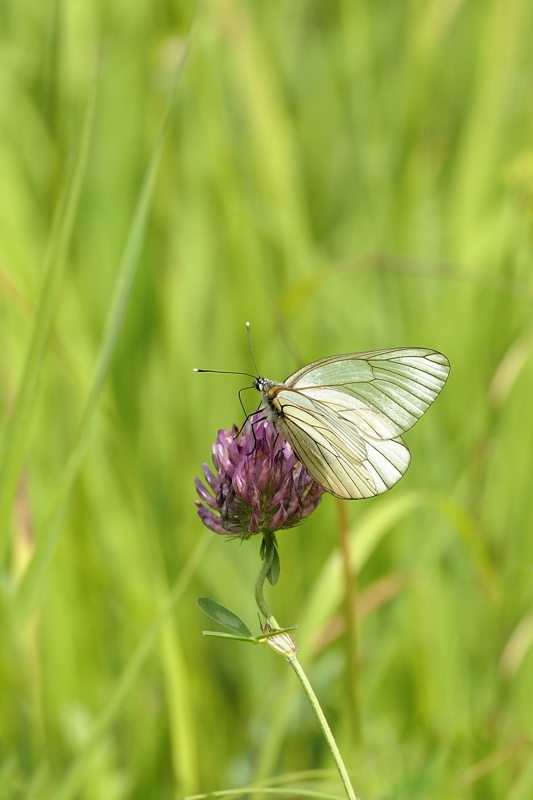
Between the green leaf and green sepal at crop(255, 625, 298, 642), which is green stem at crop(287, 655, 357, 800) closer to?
green sepal at crop(255, 625, 298, 642)

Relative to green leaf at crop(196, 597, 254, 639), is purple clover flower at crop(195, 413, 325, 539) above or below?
above

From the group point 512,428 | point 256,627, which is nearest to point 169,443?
point 256,627

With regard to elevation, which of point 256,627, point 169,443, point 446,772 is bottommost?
point 446,772

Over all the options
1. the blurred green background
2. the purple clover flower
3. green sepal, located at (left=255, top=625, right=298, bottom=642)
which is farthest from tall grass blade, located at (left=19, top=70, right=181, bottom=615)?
green sepal, located at (left=255, top=625, right=298, bottom=642)

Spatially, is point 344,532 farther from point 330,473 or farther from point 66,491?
point 66,491

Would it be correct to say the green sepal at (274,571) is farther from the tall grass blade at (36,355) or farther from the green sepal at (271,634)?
the tall grass blade at (36,355)

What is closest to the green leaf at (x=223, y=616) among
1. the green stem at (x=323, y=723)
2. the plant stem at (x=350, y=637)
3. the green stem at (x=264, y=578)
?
the green stem at (x=264, y=578)

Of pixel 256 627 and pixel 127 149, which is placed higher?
pixel 127 149
